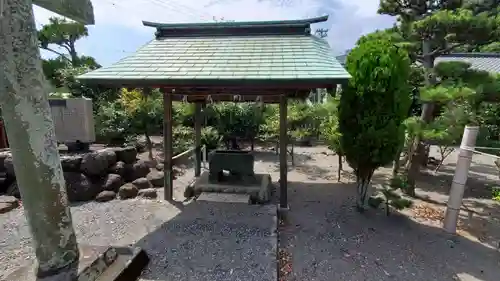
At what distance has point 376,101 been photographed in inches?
184

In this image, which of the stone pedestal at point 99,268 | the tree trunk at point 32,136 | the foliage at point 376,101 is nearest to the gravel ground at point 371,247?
the foliage at point 376,101

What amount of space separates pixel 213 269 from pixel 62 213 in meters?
1.65

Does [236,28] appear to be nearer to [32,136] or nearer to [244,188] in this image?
[244,188]

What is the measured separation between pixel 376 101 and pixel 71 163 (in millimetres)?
5352

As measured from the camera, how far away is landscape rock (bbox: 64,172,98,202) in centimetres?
548

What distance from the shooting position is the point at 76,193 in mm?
5477

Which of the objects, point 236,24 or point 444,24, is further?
point 236,24

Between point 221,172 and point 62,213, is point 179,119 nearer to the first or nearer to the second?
point 221,172

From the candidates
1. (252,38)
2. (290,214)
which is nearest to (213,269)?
(290,214)

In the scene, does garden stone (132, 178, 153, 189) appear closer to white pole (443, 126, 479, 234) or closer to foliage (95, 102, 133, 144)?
foliage (95, 102, 133, 144)

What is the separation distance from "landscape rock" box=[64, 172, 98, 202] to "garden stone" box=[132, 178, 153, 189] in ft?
2.32

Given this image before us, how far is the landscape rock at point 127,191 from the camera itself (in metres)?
5.72

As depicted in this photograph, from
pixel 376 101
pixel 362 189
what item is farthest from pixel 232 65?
pixel 362 189

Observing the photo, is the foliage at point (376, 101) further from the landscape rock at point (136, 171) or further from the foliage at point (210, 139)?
the foliage at point (210, 139)
